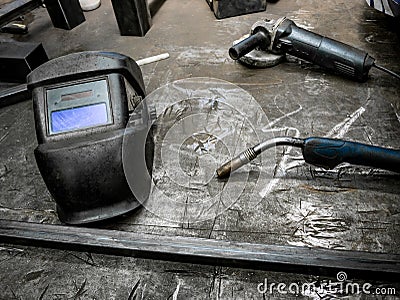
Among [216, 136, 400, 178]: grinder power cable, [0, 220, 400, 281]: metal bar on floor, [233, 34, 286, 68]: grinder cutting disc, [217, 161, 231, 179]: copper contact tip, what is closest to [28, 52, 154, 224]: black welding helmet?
[0, 220, 400, 281]: metal bar on floor

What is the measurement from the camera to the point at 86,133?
0.71 meters

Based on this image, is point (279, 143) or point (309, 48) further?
point (309, 48)

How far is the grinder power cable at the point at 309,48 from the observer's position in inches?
39.9

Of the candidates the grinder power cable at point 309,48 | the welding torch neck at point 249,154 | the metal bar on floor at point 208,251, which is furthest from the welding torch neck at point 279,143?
the grinder power cable at point 309,48

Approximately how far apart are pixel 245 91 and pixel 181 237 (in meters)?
0.55

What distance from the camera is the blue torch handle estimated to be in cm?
73

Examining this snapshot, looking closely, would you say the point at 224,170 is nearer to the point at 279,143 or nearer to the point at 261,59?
the point at 279,143

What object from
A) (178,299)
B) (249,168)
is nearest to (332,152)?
(249,168)

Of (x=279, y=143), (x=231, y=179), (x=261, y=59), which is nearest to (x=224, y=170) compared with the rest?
(x=231, y=179)

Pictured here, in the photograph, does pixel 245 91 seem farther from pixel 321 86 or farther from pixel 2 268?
pixel 2 268

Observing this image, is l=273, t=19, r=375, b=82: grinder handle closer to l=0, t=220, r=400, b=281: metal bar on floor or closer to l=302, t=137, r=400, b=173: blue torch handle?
l=302, t=137, r=400, b=173: blue torch handle

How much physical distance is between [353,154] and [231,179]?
0.90 feet

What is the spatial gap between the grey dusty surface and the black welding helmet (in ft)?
0.25

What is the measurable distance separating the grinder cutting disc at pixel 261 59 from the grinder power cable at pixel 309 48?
24 millimetres
